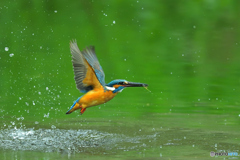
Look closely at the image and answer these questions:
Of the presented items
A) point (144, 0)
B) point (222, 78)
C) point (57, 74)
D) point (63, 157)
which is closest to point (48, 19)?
point (144, 0)

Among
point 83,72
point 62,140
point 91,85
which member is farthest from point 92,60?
point 62,140

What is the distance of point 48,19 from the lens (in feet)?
39.8

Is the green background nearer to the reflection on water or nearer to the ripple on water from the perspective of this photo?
the reflection on water

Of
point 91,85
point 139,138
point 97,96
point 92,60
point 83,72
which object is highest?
point 92,60

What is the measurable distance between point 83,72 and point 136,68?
3590 mm

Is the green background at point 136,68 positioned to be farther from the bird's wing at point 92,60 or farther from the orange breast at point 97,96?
the bird's wing at point 92,60

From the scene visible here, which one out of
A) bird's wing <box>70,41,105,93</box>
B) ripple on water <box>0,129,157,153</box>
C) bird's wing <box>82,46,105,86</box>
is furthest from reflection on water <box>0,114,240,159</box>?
bird's wing <box>82,46,105,86</box>

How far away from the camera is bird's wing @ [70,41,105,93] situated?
5682 mm

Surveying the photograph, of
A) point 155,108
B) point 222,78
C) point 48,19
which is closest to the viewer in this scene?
point 155,108

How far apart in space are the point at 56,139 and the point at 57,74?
3069 millimetres

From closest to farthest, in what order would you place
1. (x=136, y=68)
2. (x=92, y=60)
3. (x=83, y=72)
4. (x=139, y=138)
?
(x=83, y=72) → (x=139, y=138) → (x=92, y=60) → (x=136, y=68)

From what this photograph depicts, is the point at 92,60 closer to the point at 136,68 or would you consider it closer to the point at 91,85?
the point at 91,85

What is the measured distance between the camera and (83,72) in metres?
5.81

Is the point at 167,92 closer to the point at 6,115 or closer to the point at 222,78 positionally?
the point at 222,78
